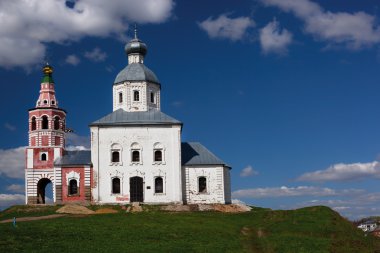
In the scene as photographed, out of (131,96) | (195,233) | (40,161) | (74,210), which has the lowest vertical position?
(195,233)

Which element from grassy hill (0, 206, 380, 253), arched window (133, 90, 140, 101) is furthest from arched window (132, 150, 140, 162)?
grassy hill (0, 206, 380, 253)

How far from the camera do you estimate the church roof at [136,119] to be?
4838 centimetres

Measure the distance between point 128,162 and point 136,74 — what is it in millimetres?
8853

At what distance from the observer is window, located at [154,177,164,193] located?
47969mm

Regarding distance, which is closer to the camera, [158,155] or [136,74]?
[158,155]

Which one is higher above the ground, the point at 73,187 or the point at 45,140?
the point at 45,140

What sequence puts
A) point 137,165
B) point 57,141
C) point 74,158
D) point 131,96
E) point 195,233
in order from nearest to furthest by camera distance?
point 195,233 < point 137,165 < point 74,158 < point 131,96 < point 57,141

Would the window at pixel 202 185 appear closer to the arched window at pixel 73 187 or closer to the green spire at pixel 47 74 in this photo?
the arched window at pixel 73 187

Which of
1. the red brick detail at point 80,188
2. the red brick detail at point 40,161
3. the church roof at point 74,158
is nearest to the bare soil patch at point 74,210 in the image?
the red brick detail at point 80,188

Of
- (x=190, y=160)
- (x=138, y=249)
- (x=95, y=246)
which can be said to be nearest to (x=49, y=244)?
(x=95, y=246)

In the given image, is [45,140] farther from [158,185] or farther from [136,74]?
[158,185]

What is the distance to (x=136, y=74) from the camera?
51500 mm

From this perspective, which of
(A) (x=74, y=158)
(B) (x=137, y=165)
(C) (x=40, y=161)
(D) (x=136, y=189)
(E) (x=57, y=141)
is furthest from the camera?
(E) (x=57, y=141)

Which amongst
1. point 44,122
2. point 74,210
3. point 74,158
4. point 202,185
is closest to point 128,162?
point 74,158
